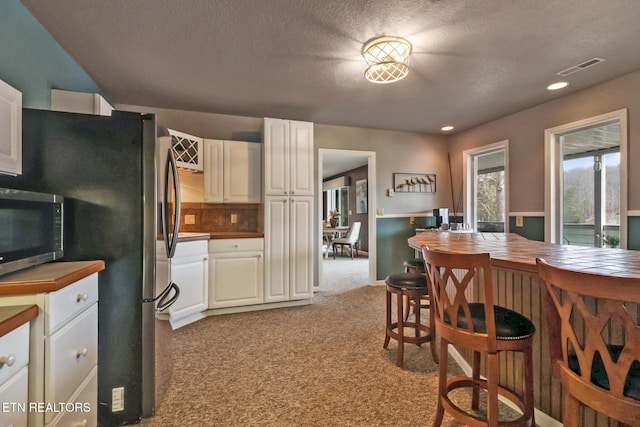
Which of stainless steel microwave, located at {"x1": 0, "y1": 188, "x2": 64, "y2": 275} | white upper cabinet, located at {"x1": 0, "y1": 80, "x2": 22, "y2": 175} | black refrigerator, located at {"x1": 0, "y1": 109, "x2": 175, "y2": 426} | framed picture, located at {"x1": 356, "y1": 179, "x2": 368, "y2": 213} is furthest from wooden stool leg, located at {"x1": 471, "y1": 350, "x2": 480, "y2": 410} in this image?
framed picture, located at {"x1": 356, "y1": 179, "x2": 368, "y2": 213}

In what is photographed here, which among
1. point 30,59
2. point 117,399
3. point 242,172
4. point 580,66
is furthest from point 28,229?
point 580,66

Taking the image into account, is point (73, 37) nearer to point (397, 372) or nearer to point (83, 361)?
point (83, 361)

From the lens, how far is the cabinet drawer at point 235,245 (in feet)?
10.6

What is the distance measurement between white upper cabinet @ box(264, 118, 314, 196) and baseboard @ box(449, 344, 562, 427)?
7.51 ft

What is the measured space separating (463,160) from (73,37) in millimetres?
4828

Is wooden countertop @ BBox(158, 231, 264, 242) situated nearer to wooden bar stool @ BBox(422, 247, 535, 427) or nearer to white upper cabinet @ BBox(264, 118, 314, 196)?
white upper cabinet @ BBox(264, 118, 314, 196)

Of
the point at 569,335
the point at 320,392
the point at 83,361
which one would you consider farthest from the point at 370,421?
the point at 83,361

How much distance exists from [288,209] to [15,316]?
2702 millimetres

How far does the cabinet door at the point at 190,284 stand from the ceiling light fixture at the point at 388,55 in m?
2.46

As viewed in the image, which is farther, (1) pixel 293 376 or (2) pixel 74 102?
(2) pixel 74 102

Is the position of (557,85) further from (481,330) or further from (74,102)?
(74,102)

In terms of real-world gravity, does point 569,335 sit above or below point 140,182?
below

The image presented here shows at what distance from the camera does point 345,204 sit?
30.2ft

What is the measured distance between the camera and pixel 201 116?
3689 millimetres
